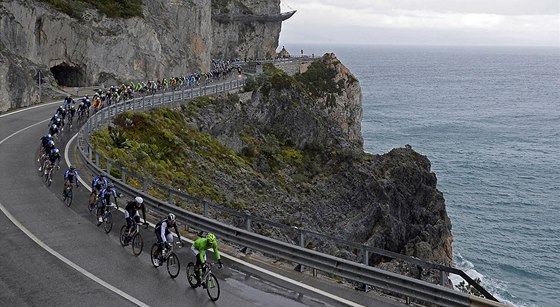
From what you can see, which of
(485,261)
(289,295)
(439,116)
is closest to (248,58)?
(439,116)

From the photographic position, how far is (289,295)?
12266 millimetres

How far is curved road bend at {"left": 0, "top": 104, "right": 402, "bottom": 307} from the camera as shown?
12039mm

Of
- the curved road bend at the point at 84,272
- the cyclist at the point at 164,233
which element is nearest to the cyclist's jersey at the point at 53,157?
the curved road bend at the point at 84,272

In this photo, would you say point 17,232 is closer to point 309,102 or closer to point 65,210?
point 65,210

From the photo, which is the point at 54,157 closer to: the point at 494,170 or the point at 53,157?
the point at 53,157

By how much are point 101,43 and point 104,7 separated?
145 inches

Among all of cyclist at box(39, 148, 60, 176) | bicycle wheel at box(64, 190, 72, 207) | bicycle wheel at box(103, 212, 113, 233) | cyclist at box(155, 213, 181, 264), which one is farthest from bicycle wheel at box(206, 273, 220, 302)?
cyclist at box(39, 148, 60, 176)

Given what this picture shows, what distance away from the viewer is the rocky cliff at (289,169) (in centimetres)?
3055

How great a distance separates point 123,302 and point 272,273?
361 cm

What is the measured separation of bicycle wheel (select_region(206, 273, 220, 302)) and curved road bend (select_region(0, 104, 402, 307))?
0.44ft

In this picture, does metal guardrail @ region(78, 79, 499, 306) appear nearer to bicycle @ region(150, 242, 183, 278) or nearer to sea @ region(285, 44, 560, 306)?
bicycle @ region(150, 242, 183, 278)

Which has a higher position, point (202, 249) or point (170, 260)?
point (202, 249)

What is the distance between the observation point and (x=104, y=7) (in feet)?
163

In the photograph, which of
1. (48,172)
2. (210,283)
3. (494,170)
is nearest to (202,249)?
(210,283)
